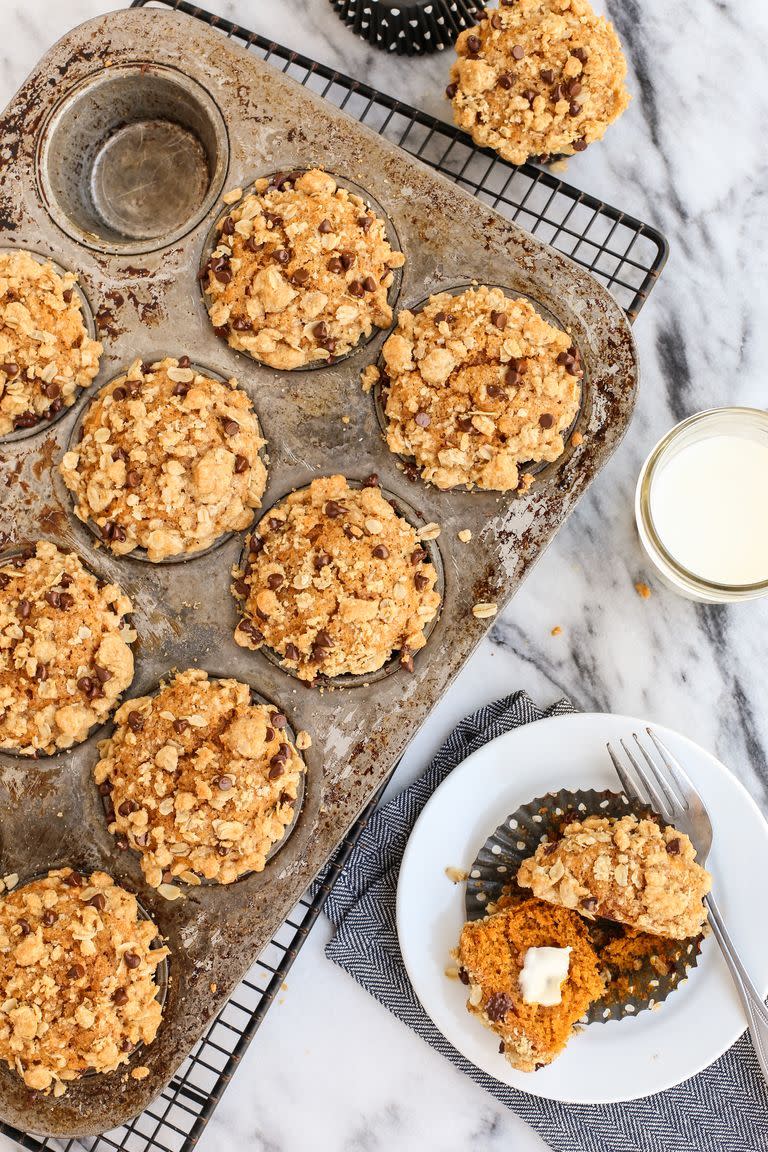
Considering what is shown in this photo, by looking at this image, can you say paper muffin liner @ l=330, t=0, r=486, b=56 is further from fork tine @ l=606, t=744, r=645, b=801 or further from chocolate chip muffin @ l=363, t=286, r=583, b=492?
fork tine @ l=606, t=744, r=645, b=801

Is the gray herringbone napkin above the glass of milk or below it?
below

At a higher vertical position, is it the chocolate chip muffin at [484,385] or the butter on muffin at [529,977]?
the chocolate chip muffin at [484,385]

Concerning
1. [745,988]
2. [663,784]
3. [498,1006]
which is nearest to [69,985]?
[498,1006]

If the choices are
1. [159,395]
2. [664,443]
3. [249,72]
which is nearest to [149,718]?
[159,395]

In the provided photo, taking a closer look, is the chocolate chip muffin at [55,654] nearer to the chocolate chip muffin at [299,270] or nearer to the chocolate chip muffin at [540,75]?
the chocolate chip muffin at [299,270]

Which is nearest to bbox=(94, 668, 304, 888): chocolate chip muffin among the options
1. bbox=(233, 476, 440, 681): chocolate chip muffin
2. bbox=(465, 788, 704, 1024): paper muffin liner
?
bbox=(233, 476, 440, 681): chocolate chip muffin

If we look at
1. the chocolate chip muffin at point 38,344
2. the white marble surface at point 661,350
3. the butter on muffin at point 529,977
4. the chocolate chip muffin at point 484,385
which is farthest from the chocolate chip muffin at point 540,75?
the butter on muffin at point 529,977

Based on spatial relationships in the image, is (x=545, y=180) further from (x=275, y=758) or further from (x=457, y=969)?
(x=457, y=969)
